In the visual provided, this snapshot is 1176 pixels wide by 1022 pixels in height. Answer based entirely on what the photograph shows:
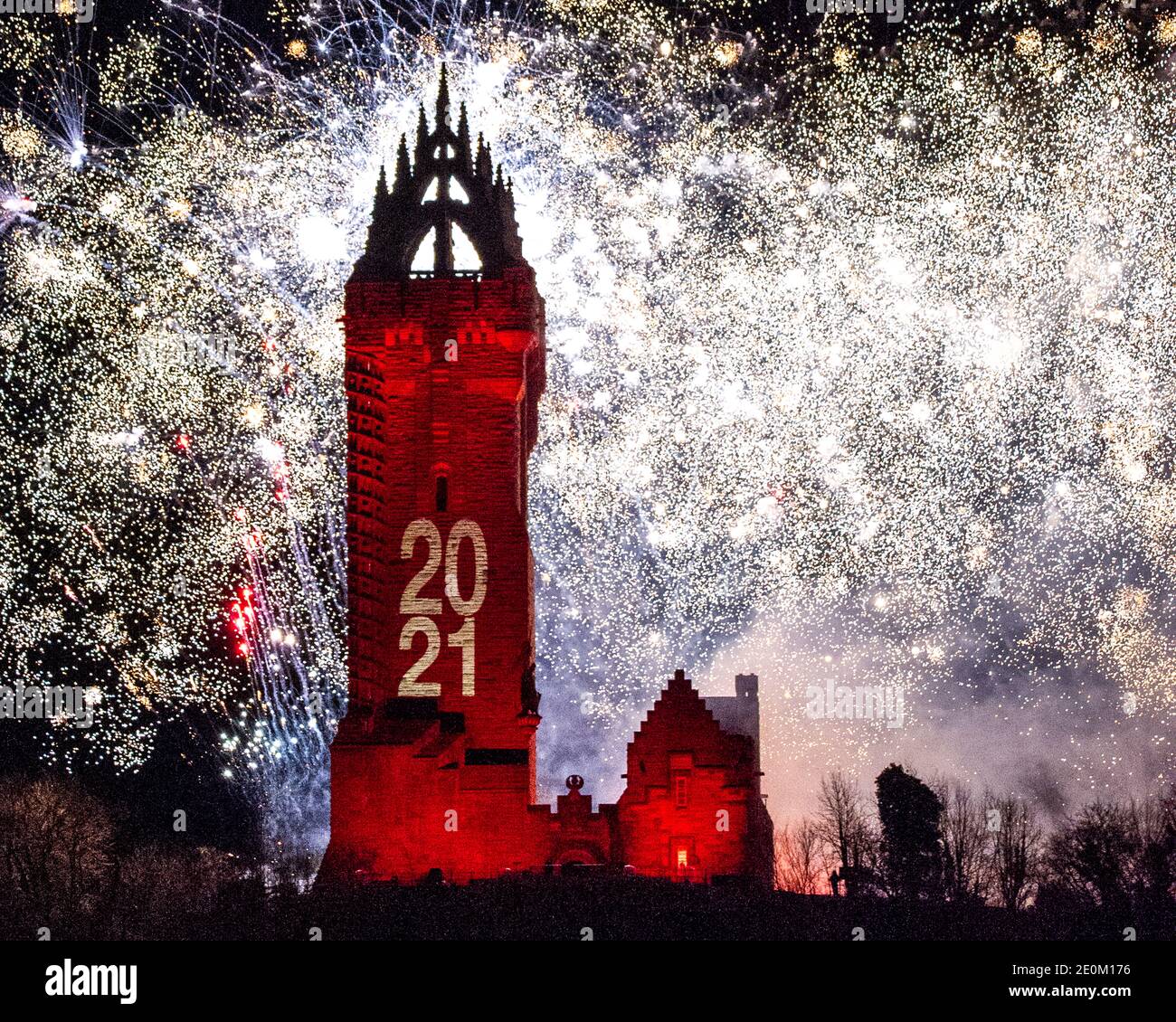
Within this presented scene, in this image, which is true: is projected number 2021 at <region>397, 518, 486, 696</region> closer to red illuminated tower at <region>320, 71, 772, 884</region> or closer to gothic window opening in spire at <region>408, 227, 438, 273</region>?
red illuminated tower at <region>320, 71, 772, 884</region>

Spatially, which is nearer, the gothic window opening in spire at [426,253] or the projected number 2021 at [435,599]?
the projected number 2021 at [435,599]

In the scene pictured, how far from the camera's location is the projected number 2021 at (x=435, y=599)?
201 feet

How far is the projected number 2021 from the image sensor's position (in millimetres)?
61250

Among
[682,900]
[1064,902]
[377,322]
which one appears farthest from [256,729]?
[1064,902]

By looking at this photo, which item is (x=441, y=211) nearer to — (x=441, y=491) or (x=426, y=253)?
(x=426, y=253)

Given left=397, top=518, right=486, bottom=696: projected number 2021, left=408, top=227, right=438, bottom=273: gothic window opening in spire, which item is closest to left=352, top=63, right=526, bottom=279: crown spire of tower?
left=408, top=227, right=438, bottom=273: gothic window opening in spire

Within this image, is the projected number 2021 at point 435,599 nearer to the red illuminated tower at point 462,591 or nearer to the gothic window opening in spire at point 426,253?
the red illuminated tower at point 462,591

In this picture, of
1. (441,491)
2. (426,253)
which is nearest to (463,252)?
(426,253)

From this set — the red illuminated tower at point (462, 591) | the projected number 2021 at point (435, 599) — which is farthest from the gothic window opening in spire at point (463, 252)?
the projected number 2021 at point (435, 599)

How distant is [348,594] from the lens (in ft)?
203

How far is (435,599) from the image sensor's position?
2427 inches
